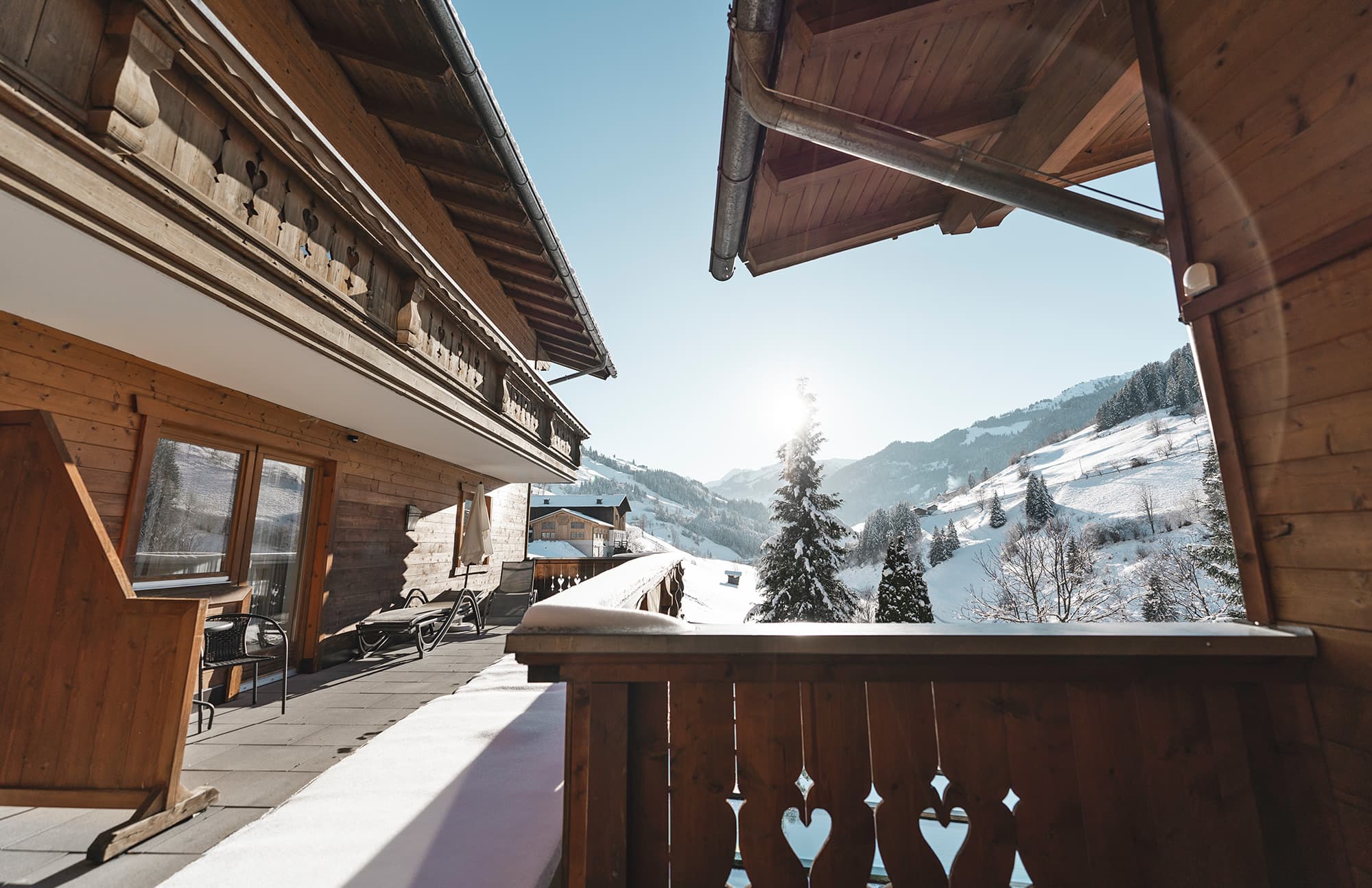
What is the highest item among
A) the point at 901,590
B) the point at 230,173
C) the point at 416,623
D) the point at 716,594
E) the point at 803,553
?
the point at 230,173

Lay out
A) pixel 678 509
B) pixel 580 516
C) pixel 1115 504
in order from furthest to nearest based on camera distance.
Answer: pixel 678 509 < pixel 1115 504 < pixel 580 516

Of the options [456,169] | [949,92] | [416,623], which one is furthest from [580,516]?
[949,92]

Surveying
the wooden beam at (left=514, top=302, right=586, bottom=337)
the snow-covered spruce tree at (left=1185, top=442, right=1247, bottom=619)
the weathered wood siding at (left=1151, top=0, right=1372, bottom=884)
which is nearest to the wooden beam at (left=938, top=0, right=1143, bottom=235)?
the weathered wood siding at (left=1151, top=0, right=1372, bottom=884)

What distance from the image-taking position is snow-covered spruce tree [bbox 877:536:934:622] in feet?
54.7

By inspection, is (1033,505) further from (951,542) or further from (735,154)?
(735,154)

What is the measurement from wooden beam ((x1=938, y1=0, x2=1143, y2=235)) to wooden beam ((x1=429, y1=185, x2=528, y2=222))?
5256 millimetres

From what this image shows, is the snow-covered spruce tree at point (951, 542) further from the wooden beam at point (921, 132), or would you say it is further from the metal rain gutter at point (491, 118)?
the wooden beam at point (921, 132)

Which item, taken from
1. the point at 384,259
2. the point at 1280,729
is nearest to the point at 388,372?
the point at 384,259

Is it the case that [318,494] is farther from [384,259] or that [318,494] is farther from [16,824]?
[16,824]

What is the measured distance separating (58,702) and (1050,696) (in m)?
4.22

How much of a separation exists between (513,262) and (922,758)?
330 inches

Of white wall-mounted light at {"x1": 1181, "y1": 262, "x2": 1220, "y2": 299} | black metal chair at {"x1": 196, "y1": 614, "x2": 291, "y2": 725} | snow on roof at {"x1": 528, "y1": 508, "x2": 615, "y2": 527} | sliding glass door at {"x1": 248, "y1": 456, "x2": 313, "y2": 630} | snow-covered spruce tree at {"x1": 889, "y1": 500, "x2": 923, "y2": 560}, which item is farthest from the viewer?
snow-covered spruce tree at {"x1": 889, "y1": 500, "x2": 923, "y2": 560}

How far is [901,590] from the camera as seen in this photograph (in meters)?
16.9

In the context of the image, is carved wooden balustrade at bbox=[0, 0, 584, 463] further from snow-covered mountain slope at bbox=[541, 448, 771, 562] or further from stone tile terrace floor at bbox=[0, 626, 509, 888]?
snow-covered mountain slope at bbox=[541, 448, 771, 562]
